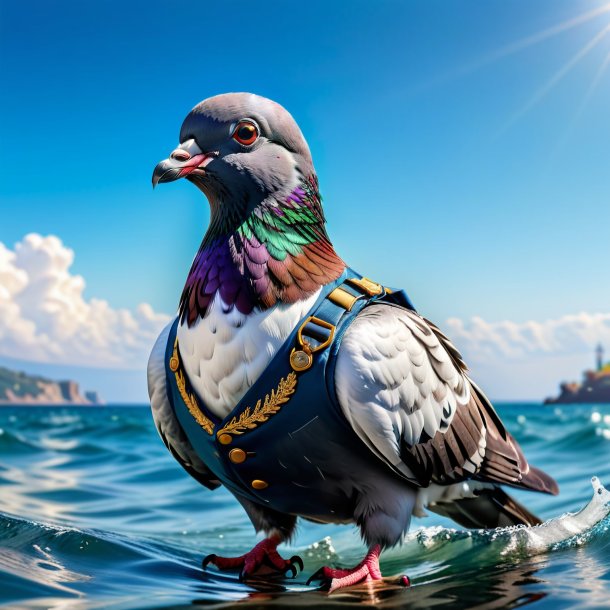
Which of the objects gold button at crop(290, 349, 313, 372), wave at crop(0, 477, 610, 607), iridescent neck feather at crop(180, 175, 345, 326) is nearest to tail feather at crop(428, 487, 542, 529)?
wave at crop(0, 477, 610, 607)

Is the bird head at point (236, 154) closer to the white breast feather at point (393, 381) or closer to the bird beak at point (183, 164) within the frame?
the bird beak at point (183, 164)

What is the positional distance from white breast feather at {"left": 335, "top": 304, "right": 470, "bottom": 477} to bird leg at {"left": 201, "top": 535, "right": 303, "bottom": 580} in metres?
1.07

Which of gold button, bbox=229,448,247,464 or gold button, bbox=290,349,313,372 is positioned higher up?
gold button, bbox=290,349,313,372

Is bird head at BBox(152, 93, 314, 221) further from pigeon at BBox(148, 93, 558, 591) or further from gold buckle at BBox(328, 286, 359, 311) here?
gold buckle at BBox(328, 286, 359, 311)

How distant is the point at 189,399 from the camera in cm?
399

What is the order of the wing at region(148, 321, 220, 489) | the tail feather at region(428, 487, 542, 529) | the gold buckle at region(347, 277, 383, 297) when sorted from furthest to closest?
the tail feather at region(428, 487, 542, 529) → the wing at region(148, 321, 220, 489) → the gold buckle at region(347, 277, 383, 297)

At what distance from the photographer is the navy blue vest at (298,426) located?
3641mm

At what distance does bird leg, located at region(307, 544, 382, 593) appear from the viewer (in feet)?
12.2

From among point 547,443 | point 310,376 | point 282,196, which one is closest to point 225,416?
point 310,376

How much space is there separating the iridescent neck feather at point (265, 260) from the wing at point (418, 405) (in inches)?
14.5

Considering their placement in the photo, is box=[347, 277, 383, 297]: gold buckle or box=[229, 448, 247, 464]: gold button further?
box=[347, 277, 383, 297]: gold buckle

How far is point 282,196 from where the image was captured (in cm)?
390

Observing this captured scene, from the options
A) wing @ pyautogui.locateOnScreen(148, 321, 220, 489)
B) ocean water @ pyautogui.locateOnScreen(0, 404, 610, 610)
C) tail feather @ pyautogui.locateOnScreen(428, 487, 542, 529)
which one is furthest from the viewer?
tail feather @ pyautogui.locateOnScreen(428, 487, 542, 529)

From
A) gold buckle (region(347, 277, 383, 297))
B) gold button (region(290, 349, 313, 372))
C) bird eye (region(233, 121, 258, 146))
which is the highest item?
bird eye (region(233, 121, 258, 146))
